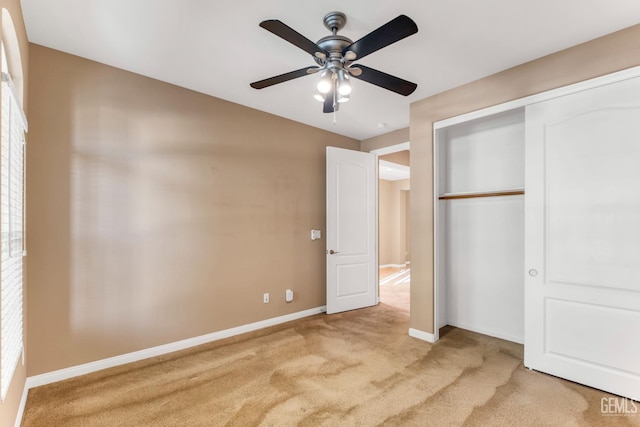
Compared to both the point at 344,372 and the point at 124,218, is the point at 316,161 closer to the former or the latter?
the point at 124,218

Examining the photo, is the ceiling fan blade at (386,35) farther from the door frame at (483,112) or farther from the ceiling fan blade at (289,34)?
the door frame at (483,112)

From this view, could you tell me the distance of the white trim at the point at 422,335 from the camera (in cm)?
333

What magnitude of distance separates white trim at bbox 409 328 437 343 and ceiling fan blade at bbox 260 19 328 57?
115 inches

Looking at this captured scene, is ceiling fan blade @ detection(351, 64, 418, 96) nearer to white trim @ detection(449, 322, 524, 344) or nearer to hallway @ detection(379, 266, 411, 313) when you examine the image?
white trim @ detection(449, 322, 524, 344)

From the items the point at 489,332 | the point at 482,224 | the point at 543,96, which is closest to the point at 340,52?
the point at 543,96

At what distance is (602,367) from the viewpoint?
2365 millimetres

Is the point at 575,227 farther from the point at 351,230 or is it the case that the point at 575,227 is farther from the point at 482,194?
the point at 351,230

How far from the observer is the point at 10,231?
5.85ft

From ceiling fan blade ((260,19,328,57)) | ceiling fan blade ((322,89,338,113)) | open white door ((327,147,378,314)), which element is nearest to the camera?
ceiling fan blade ((260,19,328,57))

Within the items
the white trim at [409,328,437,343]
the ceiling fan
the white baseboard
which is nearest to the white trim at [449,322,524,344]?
the white baseboard

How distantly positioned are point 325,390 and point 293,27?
2.71m

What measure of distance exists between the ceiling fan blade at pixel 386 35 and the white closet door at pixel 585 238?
5.63 feet

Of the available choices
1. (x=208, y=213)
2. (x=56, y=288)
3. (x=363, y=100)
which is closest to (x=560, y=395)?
(x=363, y=100)

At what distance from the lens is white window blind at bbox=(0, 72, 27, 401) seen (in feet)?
5.05
